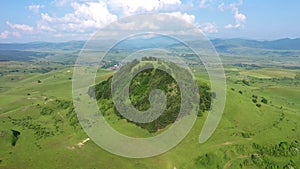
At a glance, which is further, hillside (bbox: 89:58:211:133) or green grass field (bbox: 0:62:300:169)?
hillside (bbox: 89:58:211:133)

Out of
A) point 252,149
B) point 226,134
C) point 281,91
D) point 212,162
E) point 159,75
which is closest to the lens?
point 212,162

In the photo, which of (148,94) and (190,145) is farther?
(148,94)

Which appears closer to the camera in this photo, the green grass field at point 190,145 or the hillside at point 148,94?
the green grass field at point 190,145

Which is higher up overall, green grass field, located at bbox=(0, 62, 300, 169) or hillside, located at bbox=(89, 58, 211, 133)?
hillside, located at bbox=(89, 58, 211, 133)

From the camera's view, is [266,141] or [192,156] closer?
[192,156]

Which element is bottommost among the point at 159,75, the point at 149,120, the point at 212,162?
the point at 212,162

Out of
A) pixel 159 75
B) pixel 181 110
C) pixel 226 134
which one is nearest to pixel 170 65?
pixel 159 75

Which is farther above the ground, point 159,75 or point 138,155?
point 159,75

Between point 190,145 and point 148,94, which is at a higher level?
point 148,94

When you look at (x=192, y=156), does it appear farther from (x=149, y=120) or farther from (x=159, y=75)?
(x=159, y=75)

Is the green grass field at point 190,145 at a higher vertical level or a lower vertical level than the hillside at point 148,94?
lower

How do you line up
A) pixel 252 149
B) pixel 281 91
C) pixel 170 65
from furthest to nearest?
pixel 281 91 → pixel 170 65 → pixel 252 149
